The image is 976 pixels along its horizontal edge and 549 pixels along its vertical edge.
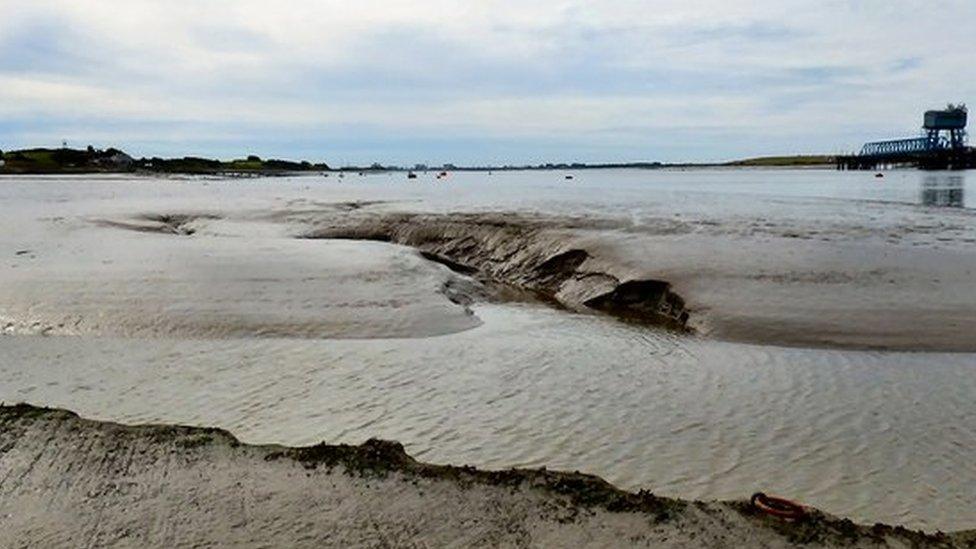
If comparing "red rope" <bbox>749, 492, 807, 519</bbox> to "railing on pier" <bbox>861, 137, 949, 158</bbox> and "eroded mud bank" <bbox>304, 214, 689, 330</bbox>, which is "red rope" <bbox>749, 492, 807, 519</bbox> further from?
"railing on pier" <bbox>861, 137, 949, 158</bbox>

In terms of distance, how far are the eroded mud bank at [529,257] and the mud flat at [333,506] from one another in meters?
7.46

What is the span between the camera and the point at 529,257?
19125mm

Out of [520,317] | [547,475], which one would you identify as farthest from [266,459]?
[520,317]

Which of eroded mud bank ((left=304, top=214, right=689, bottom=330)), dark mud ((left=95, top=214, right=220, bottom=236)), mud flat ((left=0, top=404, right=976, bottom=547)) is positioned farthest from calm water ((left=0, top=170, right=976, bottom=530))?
dark mud ((left=95, top=214, right=220, bottom=236))

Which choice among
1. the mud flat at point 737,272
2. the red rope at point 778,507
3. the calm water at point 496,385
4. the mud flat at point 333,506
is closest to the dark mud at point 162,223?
the mud flat at point 737,272

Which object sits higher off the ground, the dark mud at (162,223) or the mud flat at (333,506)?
the dark mud at (162,223)

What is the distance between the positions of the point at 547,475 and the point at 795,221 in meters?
23.7

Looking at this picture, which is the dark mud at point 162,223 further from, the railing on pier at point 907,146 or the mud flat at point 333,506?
the railing on pier at point 907,146

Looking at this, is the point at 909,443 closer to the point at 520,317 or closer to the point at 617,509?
the point at 617,509

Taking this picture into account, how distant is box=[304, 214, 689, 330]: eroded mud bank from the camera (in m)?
14.2

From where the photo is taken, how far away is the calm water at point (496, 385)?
6555 mm

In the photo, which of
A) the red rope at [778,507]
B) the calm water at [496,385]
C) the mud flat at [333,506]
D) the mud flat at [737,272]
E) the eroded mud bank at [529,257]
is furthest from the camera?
the eroded mud bank at [529,257]

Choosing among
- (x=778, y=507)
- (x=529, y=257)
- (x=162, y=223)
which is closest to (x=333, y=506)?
(x=778, y=507)

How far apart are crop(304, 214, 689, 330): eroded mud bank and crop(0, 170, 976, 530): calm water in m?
1.32
